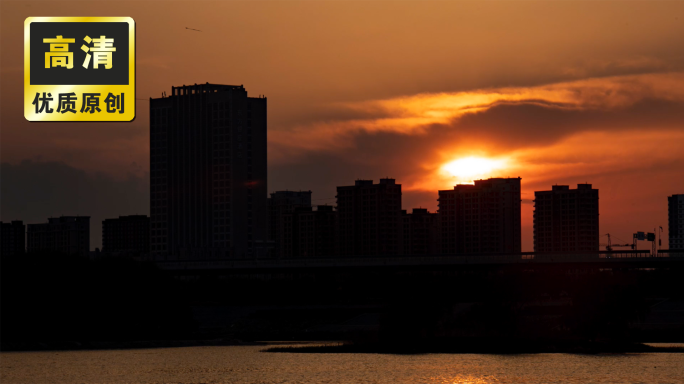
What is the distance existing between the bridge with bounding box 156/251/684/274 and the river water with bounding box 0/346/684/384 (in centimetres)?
5294

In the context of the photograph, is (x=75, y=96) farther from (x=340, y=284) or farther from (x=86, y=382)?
(x=340, y=284)

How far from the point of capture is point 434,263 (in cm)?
12531

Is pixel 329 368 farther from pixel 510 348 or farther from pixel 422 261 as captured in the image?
pixel 422 261

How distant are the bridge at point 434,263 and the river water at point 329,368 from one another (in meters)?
52.9

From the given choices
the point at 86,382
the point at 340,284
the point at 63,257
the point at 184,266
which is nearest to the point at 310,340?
the point at 63,257

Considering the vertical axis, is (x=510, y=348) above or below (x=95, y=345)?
above

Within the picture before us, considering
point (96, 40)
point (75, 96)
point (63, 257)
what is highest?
point (96, 40)

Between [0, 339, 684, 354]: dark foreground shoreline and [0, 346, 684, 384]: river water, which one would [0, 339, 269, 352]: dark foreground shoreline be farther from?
[0, 346, 684, 384]: river water

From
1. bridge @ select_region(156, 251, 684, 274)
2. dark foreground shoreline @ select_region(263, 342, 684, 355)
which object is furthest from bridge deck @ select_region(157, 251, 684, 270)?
dark foreground shoreline @ select_region(263, 342, 684, 355)

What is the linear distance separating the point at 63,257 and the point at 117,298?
6984 mm

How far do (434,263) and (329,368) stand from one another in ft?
223

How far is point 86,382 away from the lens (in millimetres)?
51594

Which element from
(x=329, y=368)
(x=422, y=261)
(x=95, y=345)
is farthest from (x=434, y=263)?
(x=329, y=368)

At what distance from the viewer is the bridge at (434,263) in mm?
117812
